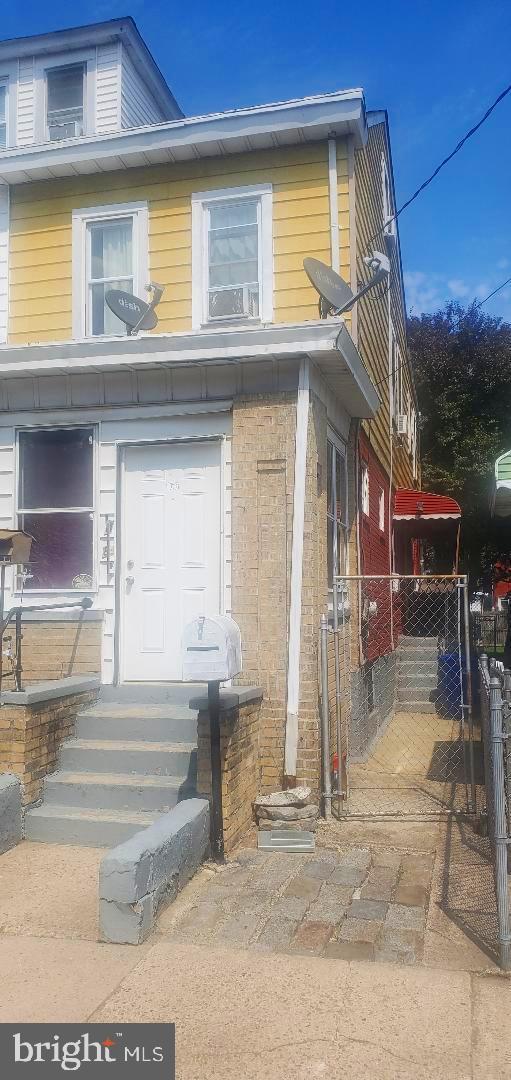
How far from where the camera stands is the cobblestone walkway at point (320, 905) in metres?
4.48

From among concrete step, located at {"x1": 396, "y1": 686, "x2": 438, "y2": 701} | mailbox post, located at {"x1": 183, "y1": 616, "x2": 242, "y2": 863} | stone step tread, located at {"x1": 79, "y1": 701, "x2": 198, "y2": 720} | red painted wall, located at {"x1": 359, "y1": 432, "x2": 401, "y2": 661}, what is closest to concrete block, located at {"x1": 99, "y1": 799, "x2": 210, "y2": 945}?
mailbox post, located at {"x1": 183, "y1": 616, "x2": 242, "y2": 863}

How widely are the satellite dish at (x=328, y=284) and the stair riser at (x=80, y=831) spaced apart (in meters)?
4.67

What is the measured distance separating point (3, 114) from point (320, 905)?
11322 mm

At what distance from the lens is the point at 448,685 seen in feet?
41.6

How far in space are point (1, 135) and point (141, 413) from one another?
21.3 feet

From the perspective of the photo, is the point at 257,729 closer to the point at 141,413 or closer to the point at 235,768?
the point at 235,768

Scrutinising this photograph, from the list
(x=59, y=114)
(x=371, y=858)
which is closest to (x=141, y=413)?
(x=371, y=858)

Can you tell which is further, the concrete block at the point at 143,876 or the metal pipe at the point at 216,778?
the metal pipe at the point at 216,778

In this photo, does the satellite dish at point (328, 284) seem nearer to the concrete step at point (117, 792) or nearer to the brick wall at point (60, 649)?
the brick wall at point (60, 649)

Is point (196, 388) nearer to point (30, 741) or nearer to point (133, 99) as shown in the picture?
point (30, 741)

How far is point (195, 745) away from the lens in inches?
264

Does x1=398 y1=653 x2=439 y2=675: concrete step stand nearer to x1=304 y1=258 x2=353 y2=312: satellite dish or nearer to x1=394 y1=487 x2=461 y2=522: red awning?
x1=394 y1=487 x2=461 y2=522: red awning

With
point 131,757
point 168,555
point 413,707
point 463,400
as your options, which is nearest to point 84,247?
point 168,555

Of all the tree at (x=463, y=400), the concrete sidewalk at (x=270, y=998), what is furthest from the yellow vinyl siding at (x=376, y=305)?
the tree at (x=463, y=400)
